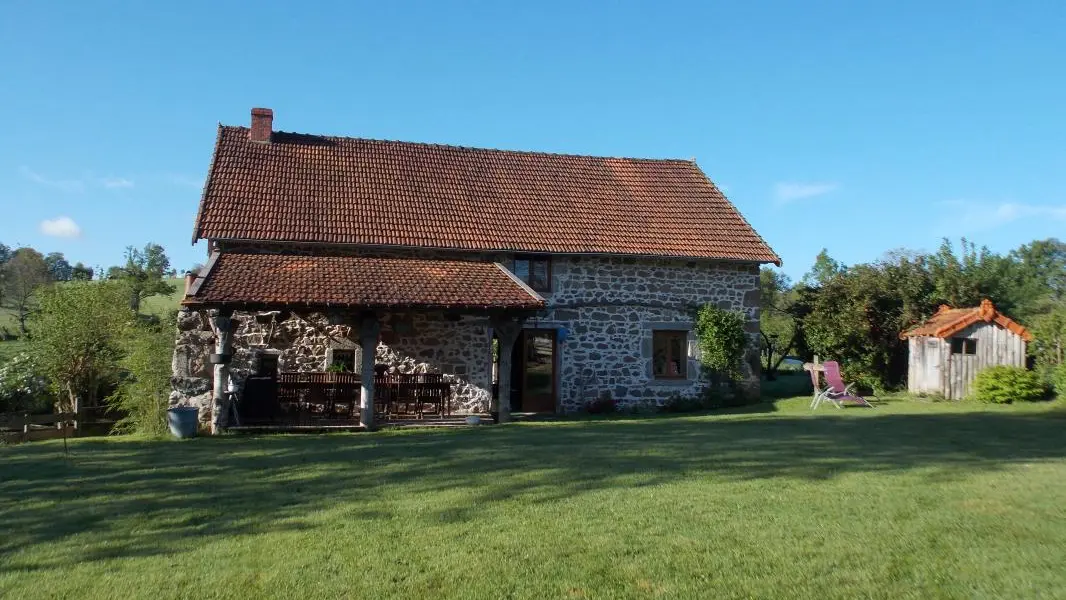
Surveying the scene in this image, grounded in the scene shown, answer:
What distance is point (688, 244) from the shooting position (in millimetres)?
16422

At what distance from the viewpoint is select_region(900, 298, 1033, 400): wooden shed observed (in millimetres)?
15688

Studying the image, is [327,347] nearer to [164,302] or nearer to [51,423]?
[51,423]

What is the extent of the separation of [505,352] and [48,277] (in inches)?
1774

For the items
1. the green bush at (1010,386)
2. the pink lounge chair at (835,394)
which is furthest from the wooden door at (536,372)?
the green bush at (1010,386)

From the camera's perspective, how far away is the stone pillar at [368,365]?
12570 mm

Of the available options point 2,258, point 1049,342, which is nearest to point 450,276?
point 1049,342

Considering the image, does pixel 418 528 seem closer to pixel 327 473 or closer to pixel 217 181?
pixel 327 473

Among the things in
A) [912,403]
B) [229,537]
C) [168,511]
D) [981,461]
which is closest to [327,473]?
[168,511]

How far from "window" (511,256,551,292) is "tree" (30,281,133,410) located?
10.4m

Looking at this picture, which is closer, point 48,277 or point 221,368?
point 221,368

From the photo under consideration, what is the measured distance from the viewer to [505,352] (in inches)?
517

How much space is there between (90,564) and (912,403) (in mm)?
15300

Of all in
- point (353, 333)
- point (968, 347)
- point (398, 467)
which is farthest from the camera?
point (968, 347)

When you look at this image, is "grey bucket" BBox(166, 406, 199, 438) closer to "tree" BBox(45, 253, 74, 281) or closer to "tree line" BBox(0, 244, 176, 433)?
"tree line" BBox(0, 244, 176, 433)
